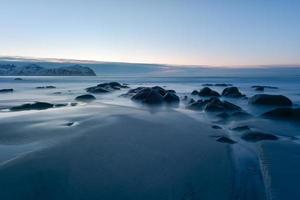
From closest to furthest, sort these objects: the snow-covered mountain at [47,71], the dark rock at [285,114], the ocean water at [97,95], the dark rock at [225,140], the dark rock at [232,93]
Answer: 1. the dark rock at [225,140]
2. the dark rock at [285,114]
3. the ocean water at [97,95]
4. the dark rock at [232,93]
5. the snow-covered mountain at [47,71]

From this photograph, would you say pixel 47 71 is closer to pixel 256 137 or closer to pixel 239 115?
pixel 239 115

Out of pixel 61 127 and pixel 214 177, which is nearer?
pixel 214 177

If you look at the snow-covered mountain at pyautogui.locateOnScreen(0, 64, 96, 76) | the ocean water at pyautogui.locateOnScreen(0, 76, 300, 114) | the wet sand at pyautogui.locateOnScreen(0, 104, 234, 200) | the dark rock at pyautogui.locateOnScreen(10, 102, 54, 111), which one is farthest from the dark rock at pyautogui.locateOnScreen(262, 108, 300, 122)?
the snow-covered mountain at pyautogui.locateOnScreen(0, 64, 96, 76)

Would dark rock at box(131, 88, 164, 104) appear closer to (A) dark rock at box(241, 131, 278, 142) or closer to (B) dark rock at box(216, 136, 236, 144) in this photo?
(A) dark rock at box(241, 131, 278, 142)

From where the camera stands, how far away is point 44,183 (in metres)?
4.01

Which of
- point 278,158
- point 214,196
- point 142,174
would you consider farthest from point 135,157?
point 278,158

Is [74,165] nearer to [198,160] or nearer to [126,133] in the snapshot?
[198,160]

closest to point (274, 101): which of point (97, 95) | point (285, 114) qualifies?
point (285, 114)

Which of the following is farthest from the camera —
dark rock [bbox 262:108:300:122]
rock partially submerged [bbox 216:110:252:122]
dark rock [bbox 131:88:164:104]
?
dark rock [bbox 131:88:164:104]

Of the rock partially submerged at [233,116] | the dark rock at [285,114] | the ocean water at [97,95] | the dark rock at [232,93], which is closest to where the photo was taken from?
the dark rock at [285,114]

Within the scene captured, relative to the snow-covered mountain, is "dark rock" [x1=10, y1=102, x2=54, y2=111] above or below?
above

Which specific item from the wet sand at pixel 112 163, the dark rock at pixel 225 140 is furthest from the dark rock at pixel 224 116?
the dark rock at pixel 225 140

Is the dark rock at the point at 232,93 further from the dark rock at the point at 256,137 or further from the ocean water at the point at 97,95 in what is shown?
the dark rock at the point at 256,137

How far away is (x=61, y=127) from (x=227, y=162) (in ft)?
14.6
